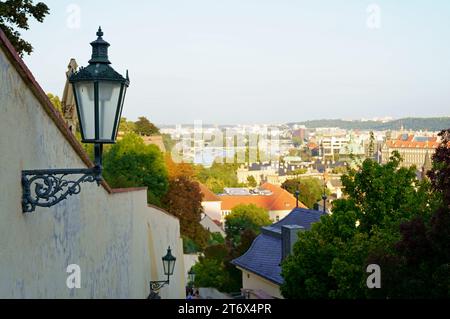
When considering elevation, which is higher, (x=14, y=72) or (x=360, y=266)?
(x=14, y=72)

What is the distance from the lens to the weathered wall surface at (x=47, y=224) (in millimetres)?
5555

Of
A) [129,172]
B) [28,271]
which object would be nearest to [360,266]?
[28,271]

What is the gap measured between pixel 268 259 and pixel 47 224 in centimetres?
2805

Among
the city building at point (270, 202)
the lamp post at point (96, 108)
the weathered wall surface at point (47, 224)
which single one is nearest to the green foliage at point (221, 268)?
the weathered wall surface at point (47, 224)

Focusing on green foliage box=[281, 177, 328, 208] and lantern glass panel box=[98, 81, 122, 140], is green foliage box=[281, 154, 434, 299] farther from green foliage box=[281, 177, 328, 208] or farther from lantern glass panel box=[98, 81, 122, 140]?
green foliage box=[281, 177, 328, 208]

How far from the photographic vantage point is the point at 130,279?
12.1m

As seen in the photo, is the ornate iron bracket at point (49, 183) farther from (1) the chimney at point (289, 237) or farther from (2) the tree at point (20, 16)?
(1) the chimney at point (289, 237)

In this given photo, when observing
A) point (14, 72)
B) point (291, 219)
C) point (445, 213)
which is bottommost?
point (291, 219)

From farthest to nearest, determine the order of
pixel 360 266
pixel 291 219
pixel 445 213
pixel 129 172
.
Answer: pixel 129 172, pixel 291 219, pixel 360 266, pixel 445 213

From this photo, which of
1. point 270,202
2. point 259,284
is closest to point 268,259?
point 259,284

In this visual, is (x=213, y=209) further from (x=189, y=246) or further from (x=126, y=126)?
(x=189, y=246)

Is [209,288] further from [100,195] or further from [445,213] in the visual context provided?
[100,195]
